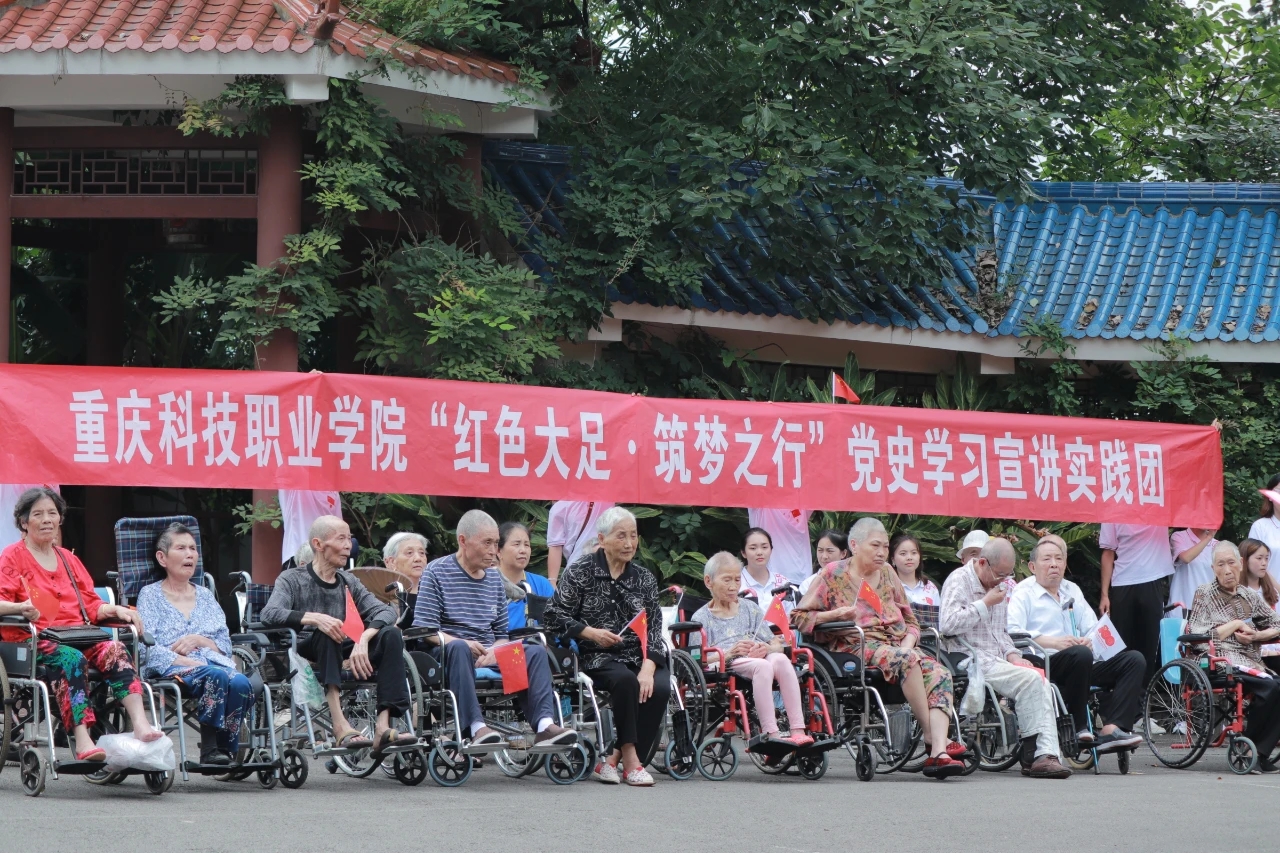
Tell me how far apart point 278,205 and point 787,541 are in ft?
14.3

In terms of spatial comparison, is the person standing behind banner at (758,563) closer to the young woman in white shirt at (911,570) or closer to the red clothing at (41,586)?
the young woman in white shirt at (911,570)

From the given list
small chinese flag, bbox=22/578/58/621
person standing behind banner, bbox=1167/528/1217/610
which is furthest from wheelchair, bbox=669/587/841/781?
person standing behind banner, bbox=1167/528/1217/610

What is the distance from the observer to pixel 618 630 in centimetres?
970

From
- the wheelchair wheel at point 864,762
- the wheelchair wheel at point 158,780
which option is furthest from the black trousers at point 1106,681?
the wheelchair wheel at point 158,780

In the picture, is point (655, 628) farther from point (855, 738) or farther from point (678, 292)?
point (678, 292)

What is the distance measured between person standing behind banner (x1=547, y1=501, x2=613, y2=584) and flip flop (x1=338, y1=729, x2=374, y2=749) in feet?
11.8

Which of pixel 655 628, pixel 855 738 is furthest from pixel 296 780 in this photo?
pixel 855 738

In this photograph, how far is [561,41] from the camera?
14266 millimetres

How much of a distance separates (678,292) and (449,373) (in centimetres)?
224

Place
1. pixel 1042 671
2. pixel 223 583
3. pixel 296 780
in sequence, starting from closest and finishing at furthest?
pixel 296 780 < pixel 1042 671 < pixel 223 583

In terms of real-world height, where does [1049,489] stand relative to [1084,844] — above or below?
above

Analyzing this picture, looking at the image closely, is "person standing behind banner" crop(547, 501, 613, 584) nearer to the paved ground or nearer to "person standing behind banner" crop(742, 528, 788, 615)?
"person standing behind banner" crop(742, 528, 788, 615)

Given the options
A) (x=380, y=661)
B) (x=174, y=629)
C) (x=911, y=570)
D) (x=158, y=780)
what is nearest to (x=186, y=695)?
(x=174, y=629)

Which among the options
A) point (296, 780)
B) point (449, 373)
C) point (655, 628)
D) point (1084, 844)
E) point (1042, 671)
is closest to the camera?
point (1084, 844)
